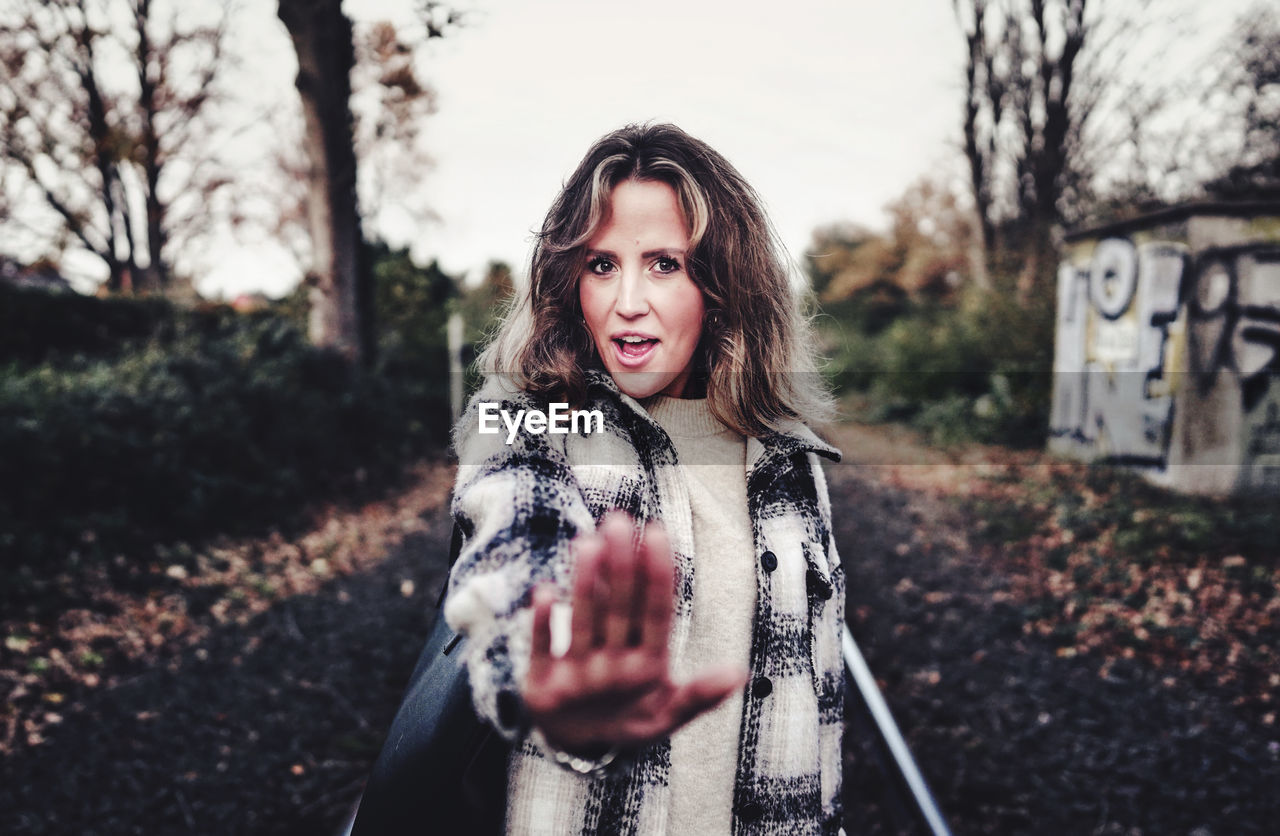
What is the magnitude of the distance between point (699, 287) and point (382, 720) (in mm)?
3520

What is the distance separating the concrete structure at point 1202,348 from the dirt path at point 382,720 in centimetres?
376

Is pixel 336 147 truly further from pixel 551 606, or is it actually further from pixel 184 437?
pixel 551 606

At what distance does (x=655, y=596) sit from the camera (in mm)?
702

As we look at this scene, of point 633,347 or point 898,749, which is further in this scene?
point 898,749

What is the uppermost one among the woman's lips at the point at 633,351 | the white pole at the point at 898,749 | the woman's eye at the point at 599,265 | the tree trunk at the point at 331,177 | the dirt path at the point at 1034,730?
the tree trunk at the point at 331,177

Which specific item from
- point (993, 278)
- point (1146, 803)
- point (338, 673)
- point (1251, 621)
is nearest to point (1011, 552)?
point (1251, 621)

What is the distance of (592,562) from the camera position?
0.69 m

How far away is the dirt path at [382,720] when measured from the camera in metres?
3.21

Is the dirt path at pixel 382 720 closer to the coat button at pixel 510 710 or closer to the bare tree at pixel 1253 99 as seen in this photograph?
the coat button at pixel 510 710

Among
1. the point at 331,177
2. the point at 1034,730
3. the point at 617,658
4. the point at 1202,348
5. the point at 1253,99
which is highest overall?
the point at 1253,99

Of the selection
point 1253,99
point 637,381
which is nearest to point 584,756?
point 637,381

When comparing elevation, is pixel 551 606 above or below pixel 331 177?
below

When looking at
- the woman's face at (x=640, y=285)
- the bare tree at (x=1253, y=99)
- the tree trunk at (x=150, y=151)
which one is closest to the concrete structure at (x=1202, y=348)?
the bare tree at (x=1253, y=99)

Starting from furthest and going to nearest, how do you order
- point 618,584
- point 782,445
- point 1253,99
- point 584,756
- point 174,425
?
point 1253,99, point 174,425, point 782,445, point 584,756, point 618,584
